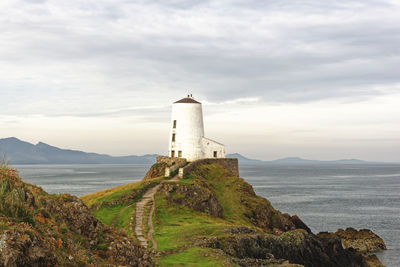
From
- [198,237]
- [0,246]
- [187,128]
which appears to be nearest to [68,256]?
[0,246]

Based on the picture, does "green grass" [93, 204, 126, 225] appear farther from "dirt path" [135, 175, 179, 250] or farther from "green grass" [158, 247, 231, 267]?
"green grass" [158, 247, 231, 267]

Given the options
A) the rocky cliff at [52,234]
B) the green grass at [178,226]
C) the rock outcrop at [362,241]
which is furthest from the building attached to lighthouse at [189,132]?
the rocky cliff at [52,234]

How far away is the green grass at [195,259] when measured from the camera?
27000mm

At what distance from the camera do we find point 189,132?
235ft

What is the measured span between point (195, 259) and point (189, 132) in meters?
44.2

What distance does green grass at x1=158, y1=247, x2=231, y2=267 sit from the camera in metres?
27.0

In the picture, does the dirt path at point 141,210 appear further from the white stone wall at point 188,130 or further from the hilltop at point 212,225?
the white stone wall at point 188,130

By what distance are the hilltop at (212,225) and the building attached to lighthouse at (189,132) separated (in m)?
3.36

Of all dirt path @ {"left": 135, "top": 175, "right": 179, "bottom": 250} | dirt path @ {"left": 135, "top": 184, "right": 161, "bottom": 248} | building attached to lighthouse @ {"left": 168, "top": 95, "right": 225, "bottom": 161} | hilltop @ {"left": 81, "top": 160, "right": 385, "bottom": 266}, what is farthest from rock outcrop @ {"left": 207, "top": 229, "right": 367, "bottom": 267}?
building attached to lighthouse @ {"left": 168, "top": 95, "right": 225, "bottom": 161}

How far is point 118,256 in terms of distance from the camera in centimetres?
1673

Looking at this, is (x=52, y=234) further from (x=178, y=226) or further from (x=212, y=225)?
(x=178, y=226)

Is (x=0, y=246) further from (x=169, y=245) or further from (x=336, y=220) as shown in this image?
(x=336, y=220)

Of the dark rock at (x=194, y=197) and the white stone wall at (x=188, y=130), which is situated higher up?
the white stone wall at (x=188, y=130)

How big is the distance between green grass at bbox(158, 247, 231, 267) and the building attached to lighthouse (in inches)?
1625
